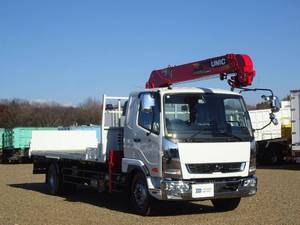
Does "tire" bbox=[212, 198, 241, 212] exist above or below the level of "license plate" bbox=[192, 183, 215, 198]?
below

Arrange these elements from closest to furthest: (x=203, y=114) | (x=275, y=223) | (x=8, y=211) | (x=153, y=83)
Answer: (x=275, y=223) → (x=203, y=114) → (x=8, y=211) → (x=153, y=83)

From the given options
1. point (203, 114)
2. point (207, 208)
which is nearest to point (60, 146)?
point (207, 208)

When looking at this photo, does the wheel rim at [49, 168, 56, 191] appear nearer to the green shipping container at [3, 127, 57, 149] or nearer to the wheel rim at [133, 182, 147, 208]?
the wheel rim at [133, 182, 147, 208]

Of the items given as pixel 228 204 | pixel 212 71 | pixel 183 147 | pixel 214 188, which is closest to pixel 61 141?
pixel 212 71

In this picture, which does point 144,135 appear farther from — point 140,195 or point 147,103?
point 140,195

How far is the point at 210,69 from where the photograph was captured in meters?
13.3

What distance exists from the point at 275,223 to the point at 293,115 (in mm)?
14501

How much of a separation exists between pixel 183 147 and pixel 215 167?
2.61ft

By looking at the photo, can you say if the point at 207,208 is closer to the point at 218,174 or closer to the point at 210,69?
the point at 218,174

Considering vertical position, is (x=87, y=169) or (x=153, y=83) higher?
(x=153, y=83)

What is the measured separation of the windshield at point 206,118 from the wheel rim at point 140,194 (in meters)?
1.33

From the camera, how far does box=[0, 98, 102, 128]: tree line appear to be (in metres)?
71.2

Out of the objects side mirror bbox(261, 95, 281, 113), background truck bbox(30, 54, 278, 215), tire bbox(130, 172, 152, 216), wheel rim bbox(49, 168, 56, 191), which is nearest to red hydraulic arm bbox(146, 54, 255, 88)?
background truck bbox(30, 54, 278, 215)

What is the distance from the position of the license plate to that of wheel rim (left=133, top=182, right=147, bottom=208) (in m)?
1.09
